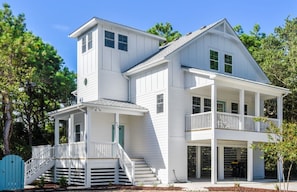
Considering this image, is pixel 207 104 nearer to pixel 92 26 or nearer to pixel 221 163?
pixel 221 163

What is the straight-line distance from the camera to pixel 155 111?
22984 millimetres

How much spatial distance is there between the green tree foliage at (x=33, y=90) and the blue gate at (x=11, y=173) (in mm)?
8787

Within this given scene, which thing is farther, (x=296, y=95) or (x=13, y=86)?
(x=296, y=95)

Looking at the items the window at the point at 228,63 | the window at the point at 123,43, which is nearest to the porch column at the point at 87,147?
the window at the point at 123,43

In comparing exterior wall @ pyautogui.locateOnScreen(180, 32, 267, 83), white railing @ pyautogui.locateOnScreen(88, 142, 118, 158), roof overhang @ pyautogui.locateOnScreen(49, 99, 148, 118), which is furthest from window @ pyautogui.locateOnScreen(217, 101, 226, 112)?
white railing @ pyautogui.locateOnScreen(88, 142, 118, 158)

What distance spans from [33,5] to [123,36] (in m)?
5.97

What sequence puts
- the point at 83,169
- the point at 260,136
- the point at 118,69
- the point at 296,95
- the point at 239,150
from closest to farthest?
the point at 83,169, the point at 260,136, the point at 118,69, the point at 239,150, the point at 296,95

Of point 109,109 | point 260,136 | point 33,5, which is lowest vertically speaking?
point 260,136

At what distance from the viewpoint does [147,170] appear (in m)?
22.4

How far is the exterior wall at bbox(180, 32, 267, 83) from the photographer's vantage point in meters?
24.2

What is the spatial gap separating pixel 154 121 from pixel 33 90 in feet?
47.5

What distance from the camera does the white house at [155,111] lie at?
21.5 m

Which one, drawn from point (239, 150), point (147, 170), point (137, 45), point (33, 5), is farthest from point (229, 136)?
point (33, 5)

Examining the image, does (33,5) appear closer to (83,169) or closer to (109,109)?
(109,109)
